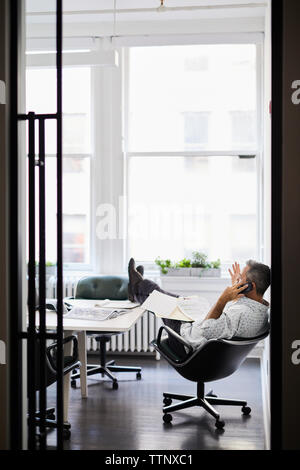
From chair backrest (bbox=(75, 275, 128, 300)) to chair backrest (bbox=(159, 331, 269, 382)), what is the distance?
1379mm

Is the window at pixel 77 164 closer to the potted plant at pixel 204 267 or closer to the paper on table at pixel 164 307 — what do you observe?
the potted plant at pixel 204 267

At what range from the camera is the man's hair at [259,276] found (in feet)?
11.2

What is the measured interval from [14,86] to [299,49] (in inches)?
49.0

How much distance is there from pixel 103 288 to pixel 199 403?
1565 mm

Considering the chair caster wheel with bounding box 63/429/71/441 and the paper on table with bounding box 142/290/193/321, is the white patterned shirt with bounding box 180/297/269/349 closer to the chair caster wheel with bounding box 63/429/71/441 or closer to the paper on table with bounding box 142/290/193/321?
the paper on table with bounding box 142/290/193/321

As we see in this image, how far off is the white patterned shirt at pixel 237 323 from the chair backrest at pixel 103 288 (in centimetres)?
142

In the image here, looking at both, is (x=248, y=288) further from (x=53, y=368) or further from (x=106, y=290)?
(x=106, y=290)

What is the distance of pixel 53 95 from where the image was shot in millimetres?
2273

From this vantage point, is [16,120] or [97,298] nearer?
[16,120]

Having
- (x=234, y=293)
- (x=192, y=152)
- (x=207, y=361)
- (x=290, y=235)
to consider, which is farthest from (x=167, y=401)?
(x=192, y=152)

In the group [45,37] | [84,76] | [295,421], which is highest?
[84,76]

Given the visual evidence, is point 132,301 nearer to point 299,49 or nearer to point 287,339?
point 287,339
